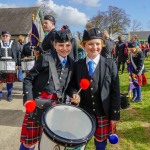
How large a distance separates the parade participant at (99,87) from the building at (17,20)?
33718 millimetres

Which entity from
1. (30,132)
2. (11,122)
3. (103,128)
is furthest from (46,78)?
(11,122)

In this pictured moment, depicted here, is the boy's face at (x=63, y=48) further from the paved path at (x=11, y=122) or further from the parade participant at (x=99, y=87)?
the paved path at (x=11, y=122)

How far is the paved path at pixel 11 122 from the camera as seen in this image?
13.3 feet

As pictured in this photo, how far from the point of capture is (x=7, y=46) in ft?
23.0

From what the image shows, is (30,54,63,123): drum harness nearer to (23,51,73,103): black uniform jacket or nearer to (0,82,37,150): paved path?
(23,51,73,103): black uniform jacket

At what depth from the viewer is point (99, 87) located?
110 inches

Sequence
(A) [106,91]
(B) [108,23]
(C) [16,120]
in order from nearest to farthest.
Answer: (A) [106,91] → (C) [16,120] → (B) [108,23]

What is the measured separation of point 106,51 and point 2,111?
3121mm

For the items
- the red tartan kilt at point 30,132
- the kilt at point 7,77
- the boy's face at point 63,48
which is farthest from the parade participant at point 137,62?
the red tartan kilt at point 30,132

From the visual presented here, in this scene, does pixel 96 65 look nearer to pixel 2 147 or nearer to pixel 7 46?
pixel 2 147

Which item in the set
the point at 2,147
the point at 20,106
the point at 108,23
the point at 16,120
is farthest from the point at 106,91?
the point at 108,23

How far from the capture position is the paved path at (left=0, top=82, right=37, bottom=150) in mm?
4059

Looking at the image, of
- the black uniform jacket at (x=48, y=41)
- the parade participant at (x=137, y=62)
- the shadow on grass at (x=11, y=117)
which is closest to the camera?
the black uniform jacket at (x=48, y=41)

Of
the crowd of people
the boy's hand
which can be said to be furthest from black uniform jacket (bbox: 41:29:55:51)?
the boy's hand
